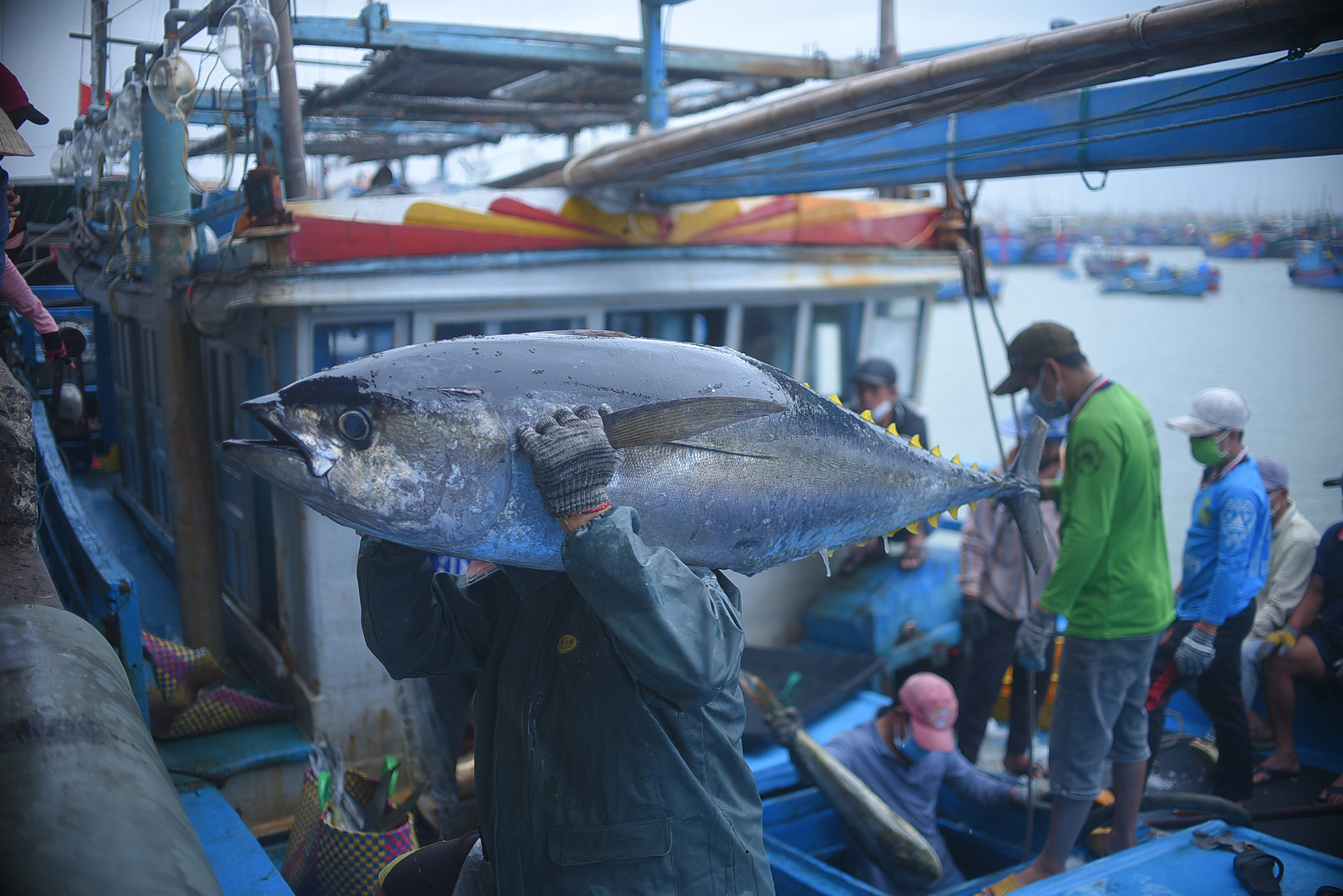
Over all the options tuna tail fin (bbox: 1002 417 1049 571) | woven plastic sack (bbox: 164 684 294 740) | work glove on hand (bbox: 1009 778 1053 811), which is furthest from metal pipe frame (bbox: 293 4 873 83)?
work glove on hand (bbox: 1009 778 1053 811)

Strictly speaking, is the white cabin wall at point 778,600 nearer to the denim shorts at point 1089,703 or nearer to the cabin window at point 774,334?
the cabin window at point 774,334

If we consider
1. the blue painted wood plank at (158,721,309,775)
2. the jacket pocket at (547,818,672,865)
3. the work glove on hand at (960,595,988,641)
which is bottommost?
the blue painted wood plank at (158,721,309,775)

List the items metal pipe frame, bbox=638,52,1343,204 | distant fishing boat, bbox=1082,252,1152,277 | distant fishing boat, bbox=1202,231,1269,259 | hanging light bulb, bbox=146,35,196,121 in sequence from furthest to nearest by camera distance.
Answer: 1. distant fishing boat, bbox=1082,252,1152,277
2. distant fishing boat, bbox=1202,231,1269,259
3. hanging light bulb, bbox=146,35,196,121
4. metal pipe frame, bbox=638,52,1343,204

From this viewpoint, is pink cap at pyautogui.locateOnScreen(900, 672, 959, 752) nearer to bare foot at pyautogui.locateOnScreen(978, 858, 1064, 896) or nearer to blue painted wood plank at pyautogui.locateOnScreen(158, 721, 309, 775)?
bare foot at pyautogui.locateOnScreen(978, 858, 1064, 896)

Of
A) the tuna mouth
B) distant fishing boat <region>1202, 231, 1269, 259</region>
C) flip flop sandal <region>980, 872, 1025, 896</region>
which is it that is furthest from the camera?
distant fishing boat <region>1202, 231, 1269, 259</region>

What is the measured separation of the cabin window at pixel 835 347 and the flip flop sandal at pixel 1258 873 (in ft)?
13.4

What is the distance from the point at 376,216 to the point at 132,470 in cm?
452

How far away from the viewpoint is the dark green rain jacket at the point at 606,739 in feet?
5.22

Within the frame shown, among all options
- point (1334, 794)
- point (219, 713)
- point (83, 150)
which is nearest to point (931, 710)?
point (1334, 794)

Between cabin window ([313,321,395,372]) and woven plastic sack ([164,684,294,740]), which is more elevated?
cabin window ([313,321,395,372])

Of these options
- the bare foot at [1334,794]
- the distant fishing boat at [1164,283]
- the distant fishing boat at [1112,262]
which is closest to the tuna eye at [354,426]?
the bare foot at [1334,794]

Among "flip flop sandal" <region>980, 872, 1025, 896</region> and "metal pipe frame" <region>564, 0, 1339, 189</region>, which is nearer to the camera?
"metal pipe frame" <region>564, 0, 1339, 189</region>

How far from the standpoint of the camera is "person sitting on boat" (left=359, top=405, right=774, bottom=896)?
1.44 meters

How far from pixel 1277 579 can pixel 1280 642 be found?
0.43m
